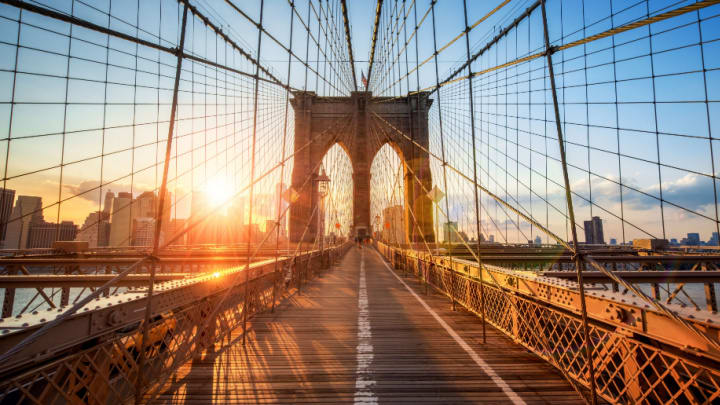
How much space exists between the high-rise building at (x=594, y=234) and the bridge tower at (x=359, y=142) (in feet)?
36.7

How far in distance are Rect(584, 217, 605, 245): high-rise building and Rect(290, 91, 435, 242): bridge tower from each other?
36.7 feet

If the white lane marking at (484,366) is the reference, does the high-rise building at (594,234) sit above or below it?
above

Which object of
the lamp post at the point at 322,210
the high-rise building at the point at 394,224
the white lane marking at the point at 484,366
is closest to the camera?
the white lane marking at the point at 484,366

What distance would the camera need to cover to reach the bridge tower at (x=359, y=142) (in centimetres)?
2669

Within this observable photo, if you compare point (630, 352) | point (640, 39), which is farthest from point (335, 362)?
point (640, 39)

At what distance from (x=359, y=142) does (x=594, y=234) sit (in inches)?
712

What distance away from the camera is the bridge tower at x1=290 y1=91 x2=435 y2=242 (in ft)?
87.6

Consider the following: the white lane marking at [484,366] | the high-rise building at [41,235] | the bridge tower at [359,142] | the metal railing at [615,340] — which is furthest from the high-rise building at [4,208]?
the bridge tower at [359,142]

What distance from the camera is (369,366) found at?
3.52 meters

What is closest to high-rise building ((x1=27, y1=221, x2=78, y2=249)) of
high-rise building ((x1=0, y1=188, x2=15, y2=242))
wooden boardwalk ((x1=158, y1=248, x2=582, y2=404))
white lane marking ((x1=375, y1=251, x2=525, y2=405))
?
high-rise building ((x1=0, y1=188, x2=15, y2=242))

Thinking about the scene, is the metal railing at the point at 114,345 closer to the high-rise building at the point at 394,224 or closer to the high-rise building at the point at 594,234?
the high-rise building at the point at 394,224

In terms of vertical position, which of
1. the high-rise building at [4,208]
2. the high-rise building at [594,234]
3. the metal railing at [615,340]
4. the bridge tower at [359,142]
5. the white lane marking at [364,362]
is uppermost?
the bridge tower at [359,142]

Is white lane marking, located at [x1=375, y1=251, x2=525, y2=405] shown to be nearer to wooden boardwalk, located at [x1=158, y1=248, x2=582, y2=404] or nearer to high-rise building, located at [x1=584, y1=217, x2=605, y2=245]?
wooden boardwalk, located at [x1=158, y1=248, x2=582, y2=404]

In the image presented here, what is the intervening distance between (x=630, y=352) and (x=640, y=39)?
364 inches
